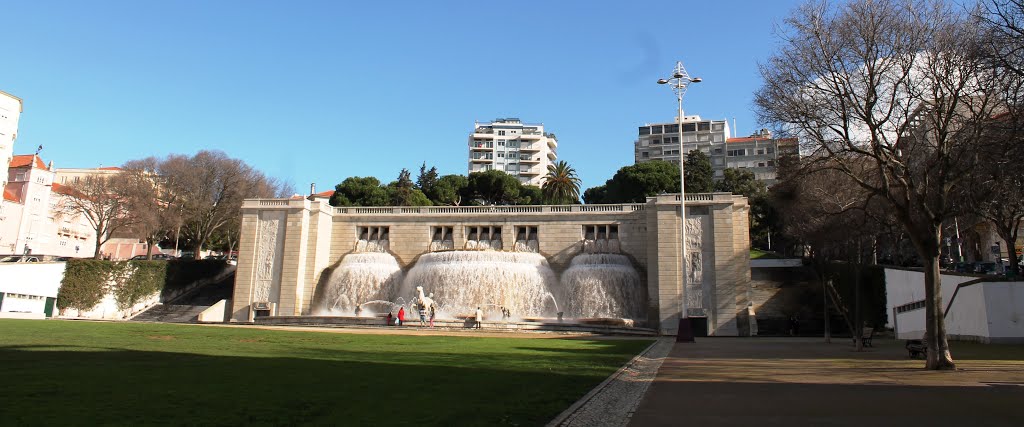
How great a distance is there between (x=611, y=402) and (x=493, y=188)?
64.1 m

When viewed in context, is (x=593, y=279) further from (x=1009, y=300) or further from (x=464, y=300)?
(x=1009, y=300)

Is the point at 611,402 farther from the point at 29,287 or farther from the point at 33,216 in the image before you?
the point at 33,216

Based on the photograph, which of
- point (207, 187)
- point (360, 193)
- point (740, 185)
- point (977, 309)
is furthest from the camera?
point (740, 185)

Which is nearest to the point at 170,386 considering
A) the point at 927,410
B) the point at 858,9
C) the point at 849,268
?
the point at 927,410

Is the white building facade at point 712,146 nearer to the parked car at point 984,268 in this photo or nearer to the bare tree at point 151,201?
the parked car at point 984,268

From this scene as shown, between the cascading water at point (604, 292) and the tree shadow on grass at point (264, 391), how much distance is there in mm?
26574

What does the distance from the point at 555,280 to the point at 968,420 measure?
33182 millimetres

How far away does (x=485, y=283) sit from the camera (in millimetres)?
38750

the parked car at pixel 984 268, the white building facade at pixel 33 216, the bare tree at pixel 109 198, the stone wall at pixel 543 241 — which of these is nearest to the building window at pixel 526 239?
the stone wall at pixel 543 241

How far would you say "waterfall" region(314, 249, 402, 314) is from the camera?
40.8 meters

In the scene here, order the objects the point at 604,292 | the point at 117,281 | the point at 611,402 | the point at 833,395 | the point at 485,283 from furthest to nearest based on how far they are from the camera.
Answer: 1. the point at 117,281
2. the point at 485,283
3. the point at 604,292
4. the point at 833,395
5. the point at 611,402

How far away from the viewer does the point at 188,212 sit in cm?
4794

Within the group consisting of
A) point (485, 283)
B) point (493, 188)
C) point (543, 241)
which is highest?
point (493, 188)

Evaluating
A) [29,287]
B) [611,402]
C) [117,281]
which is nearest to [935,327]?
[611,402]
